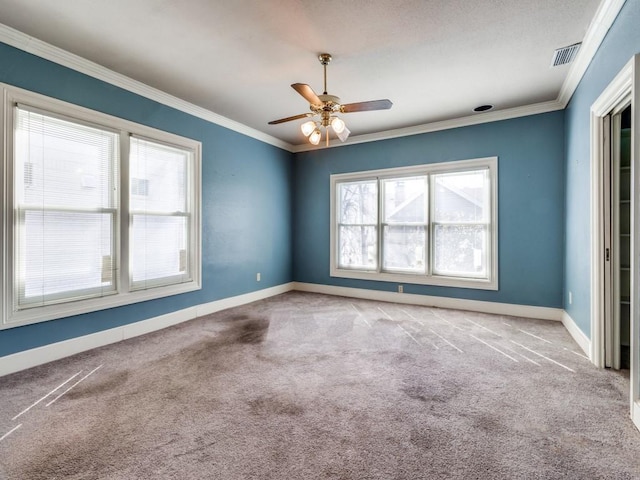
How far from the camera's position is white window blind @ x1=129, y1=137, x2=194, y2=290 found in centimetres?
355

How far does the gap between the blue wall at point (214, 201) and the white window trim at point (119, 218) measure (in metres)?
0.08

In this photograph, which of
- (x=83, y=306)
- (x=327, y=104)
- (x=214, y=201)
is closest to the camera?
(x=327, y=104)

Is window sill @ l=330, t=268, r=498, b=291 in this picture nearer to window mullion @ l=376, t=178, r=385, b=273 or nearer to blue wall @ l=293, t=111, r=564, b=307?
blue wall @ l=293, t=111, r=564, b=307

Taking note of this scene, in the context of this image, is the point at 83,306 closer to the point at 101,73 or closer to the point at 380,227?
the point at 101,73

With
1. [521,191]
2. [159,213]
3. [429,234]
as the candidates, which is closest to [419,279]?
[429,234]

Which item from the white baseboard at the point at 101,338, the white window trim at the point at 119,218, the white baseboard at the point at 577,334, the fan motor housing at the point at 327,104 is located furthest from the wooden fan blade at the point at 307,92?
the white baseboard at the point at 577,334

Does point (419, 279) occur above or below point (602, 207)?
below

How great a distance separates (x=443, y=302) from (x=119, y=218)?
448 cm

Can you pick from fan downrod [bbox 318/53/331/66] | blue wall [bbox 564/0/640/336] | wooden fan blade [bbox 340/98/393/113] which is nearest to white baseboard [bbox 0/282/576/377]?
blue wall [bbox 564/0/640/336]

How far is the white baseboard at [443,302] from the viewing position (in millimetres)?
4105

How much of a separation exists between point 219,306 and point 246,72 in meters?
3.14

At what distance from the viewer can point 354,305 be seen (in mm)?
4898

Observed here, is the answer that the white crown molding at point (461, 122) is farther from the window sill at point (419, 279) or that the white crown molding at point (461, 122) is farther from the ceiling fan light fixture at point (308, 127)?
the ceiling fan light fixture at point (308, 127)

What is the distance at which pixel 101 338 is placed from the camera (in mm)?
3205
